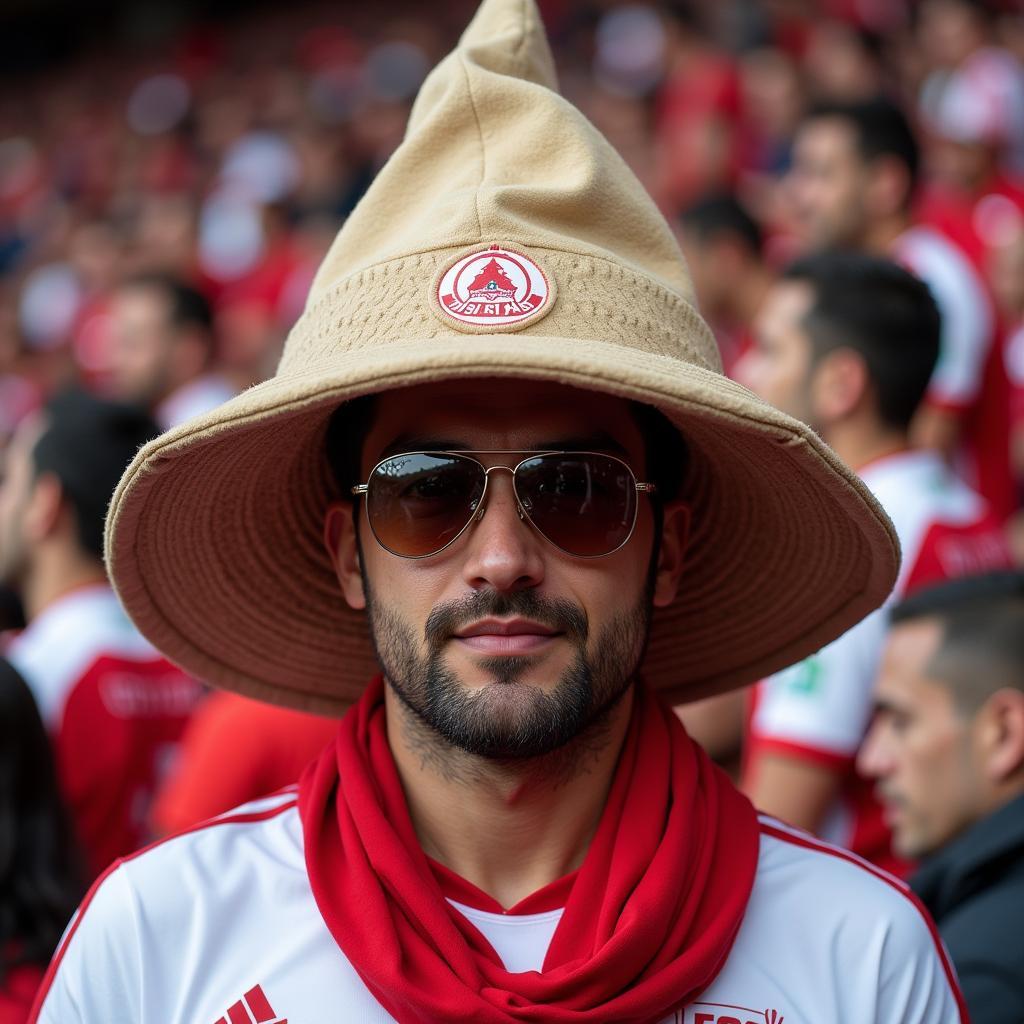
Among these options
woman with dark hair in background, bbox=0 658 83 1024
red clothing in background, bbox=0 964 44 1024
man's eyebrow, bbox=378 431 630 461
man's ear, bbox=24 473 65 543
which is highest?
man's eyebrow, bbox=378 431 630 461

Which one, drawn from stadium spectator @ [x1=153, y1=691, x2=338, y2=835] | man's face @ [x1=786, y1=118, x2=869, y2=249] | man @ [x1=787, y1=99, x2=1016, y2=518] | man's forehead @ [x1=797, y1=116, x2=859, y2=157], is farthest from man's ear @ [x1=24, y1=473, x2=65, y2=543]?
man's forehead @ [x1=797, y1=116, x2=859, y2=157]

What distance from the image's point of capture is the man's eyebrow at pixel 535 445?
7.06 feet

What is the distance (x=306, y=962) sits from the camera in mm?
1990

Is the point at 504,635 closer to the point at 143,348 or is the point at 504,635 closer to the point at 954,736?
the point at 954,736

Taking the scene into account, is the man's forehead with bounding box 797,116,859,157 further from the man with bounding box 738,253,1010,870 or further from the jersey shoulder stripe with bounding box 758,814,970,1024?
the jersey shoulder stripe with bounding box 758,814,970,1024

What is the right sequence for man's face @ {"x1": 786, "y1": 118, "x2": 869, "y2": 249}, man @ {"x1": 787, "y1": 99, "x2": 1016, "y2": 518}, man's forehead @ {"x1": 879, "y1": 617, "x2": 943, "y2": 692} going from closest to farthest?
man's forehead @ {"x1": 879, "y1": 617, "x2": 943, "y2": 692}
man @ {"x1": 787, "y1": 99, "x2": 1016, "y2": 518}
man's face @ {"x1": 786, "y1": 118, "x2": 869, "y2": 249}

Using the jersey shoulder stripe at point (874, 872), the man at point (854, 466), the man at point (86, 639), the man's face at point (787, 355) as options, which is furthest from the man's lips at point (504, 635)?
the man's face at point (787, 355)

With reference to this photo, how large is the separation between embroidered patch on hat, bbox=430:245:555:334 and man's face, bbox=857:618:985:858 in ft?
4.89

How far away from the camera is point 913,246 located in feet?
18.0

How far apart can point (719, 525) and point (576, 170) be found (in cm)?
65

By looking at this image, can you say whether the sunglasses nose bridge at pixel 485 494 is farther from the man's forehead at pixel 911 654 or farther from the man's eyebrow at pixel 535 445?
the man's forehead at pixel 911 654

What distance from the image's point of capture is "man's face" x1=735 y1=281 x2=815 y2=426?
410 cm

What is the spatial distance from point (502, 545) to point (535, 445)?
0.54 feet

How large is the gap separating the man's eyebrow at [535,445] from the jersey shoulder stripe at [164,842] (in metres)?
0.53
